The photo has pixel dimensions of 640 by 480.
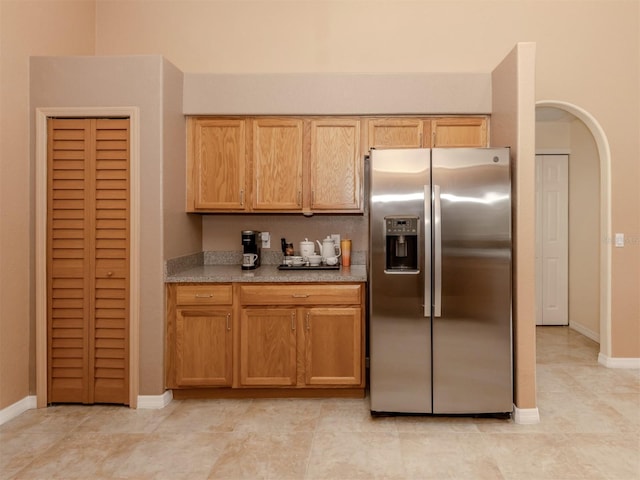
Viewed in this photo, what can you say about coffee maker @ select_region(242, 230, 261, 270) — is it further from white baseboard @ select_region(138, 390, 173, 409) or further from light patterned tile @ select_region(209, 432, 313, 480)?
light patterned tile @ select_region(209, 432, 313, 480)

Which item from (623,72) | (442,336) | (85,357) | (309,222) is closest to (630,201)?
(623,72)

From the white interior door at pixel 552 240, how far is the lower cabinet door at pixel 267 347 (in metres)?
3.74

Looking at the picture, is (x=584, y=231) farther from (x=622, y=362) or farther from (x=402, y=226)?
(x=402, y=226)

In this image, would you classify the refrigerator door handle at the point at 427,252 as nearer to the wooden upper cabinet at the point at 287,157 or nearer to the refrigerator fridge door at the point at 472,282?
the refrigerator fridge door at the point at 472,282

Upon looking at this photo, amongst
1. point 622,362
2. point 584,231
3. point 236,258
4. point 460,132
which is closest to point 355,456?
point 236,258

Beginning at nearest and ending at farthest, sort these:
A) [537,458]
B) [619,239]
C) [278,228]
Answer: [537,458]
[619,239]
[278,228]

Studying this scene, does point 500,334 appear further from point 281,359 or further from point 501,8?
point 501,8

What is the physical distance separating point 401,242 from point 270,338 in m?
1.14

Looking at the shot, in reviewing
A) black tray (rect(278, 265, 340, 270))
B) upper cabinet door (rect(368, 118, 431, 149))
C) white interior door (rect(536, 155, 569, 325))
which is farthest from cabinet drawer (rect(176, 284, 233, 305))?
white interior door (rect(536, 155, 569, 325))

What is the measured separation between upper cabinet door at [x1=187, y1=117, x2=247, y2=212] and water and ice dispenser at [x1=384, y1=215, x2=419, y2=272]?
130 centimetres

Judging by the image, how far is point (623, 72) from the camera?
383 cm

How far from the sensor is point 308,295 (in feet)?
10.3

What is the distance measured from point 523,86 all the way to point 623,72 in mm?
1754

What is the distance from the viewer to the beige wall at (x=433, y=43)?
12.6 ft
